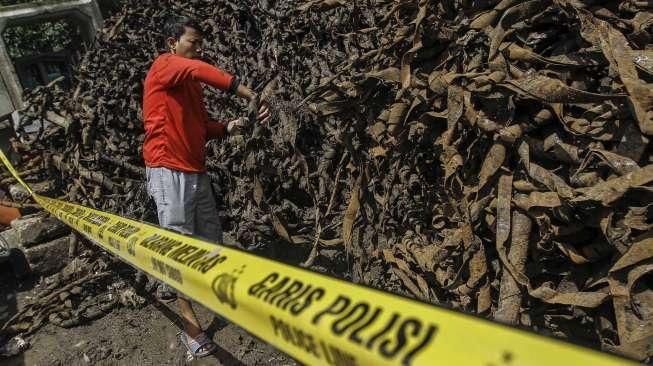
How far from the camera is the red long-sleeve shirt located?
3.40 metres

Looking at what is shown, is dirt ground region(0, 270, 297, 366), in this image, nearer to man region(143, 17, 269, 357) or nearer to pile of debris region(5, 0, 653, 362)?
man region(143, 17, 269, 357)

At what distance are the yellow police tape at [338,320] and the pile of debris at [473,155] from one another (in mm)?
789

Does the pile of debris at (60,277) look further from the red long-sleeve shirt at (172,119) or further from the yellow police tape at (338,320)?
the yellow police tape at (338,320)

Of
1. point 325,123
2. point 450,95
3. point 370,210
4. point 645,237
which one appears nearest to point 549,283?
point 645,237

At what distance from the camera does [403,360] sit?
3.57ft

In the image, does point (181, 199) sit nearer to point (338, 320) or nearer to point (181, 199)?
point (181, 199)

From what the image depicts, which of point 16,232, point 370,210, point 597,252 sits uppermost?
point 597,252

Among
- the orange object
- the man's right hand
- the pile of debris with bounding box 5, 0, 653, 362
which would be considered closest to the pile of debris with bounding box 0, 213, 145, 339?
the orange object

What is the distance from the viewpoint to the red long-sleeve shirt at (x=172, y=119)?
11.2ft

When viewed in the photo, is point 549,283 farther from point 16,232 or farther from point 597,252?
point 16,232

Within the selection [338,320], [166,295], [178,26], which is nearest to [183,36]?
[178,26]

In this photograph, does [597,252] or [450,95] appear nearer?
[597,252]

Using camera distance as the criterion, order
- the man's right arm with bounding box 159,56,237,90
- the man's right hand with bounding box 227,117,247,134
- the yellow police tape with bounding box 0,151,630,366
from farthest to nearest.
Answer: the man's right hand with bounding box 227,117,247,134
the man's right arm with bounding box 159,56,237,90
the yellow police tape with bounding box 0,151,630,366

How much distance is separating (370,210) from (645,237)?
5.33 ft
